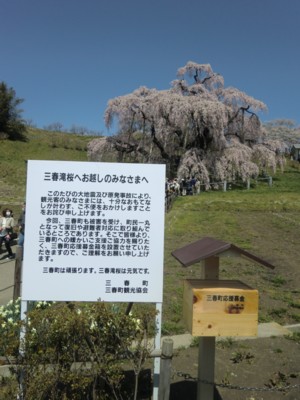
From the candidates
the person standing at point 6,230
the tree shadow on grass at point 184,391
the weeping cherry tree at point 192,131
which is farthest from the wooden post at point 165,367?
the weeping cherry tree at point 192,131

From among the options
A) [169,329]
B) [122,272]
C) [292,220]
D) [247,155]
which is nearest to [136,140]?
[247,155]

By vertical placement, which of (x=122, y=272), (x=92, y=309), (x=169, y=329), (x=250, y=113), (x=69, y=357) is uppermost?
(x=250, y=113)

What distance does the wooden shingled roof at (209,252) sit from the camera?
2.92m

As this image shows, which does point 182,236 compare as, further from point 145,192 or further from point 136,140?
point 136,140

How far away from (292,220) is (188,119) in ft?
40.1

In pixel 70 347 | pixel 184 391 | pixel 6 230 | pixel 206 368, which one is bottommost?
pixel 184 391

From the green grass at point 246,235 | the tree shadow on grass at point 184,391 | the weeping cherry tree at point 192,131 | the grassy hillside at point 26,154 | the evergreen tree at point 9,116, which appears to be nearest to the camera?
the tree shadow on grass at point 184,391

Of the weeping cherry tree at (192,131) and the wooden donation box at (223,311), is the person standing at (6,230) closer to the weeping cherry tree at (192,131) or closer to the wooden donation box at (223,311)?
the wooden donation box at (223,311)

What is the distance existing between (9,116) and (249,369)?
139ft

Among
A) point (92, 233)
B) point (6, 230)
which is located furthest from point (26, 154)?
point (92, 233)

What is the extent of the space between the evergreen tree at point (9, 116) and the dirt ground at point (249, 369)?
40.9 metres

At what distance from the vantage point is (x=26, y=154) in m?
38.7

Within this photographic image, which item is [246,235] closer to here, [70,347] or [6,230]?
[6,230]

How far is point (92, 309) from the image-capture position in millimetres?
2898
